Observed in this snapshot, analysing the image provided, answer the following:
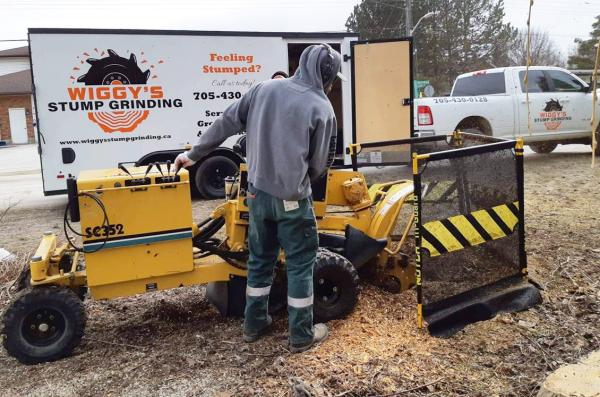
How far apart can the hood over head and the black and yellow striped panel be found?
1181mm

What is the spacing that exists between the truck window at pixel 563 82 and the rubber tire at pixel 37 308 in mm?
10723

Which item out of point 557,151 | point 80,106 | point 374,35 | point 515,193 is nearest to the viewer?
point 515,193

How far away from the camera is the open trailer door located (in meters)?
9.76

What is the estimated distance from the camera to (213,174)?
9391 mm

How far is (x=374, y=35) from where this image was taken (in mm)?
39000

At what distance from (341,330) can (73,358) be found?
175 centimetres

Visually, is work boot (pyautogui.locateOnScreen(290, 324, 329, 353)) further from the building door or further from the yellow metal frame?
the building door

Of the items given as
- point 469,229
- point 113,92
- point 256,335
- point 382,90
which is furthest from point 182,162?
point 382,90

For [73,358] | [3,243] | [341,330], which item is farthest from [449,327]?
[3,243]

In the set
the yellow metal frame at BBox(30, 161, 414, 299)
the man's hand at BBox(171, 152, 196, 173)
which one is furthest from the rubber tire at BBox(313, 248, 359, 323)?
the man's hand at BBox(171, 152, 196, 173)

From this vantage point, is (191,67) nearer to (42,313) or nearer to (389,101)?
(389,101)

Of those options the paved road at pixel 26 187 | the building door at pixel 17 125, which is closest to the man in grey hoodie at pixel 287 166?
the paved road at pixel 26 187

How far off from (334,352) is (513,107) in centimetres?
908

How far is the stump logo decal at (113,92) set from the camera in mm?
8242
